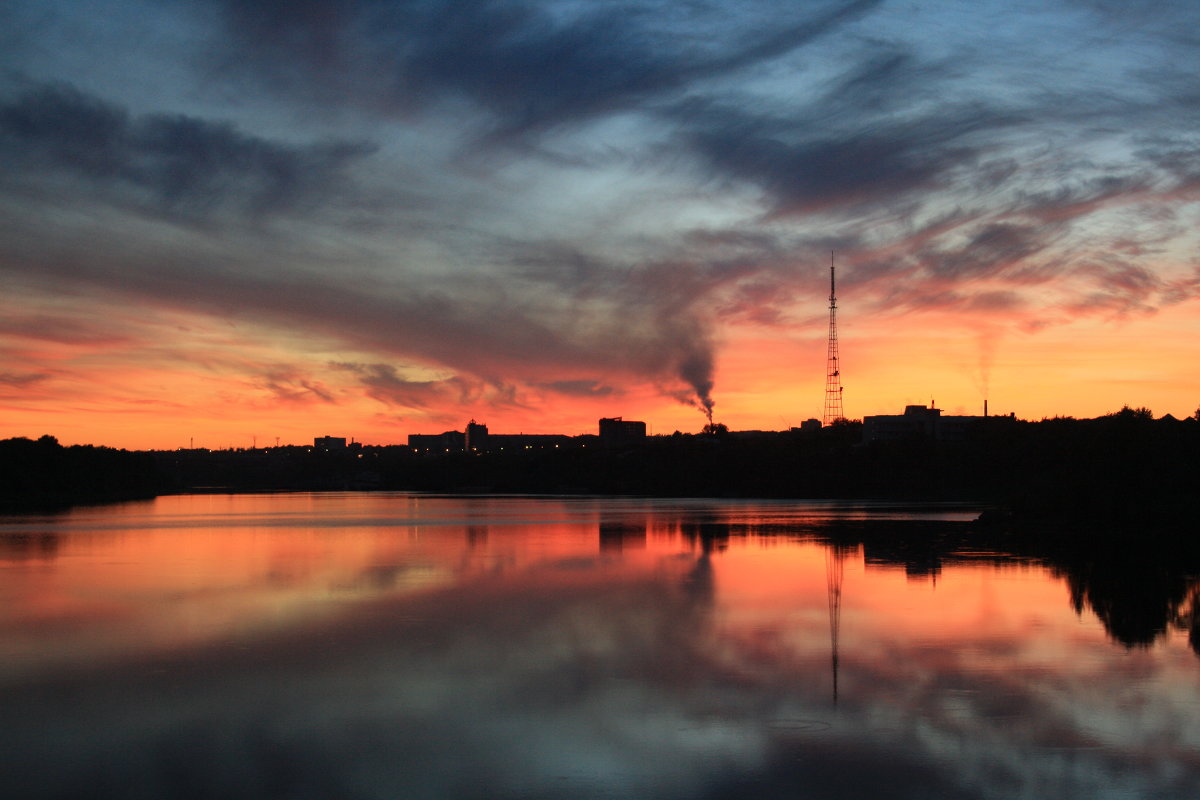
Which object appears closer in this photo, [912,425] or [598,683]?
[598,683]

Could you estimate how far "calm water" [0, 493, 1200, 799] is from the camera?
33.9ft

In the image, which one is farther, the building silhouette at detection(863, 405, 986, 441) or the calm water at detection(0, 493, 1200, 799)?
the building silhouette at detection(863, 405, 986, 441)

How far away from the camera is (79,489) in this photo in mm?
103812

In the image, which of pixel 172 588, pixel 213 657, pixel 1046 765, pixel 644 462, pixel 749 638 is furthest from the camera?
pixel 644 462

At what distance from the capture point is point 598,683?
14.6m

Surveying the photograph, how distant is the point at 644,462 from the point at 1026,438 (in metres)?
53.2

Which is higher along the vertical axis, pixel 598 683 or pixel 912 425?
pixel 912 425

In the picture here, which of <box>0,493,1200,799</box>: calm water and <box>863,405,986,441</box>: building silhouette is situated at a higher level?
<box>863,405,986,441</box>: building silhouette

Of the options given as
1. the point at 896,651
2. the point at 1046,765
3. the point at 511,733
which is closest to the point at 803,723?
the point at 1046,765

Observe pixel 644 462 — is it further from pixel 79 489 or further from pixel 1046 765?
pixel 1046 765

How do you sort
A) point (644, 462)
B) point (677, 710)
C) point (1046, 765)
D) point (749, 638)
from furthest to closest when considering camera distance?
1. point (644, 462)
2. point (749, 638)
3. point (677, 710)
4. point (1046, 765)

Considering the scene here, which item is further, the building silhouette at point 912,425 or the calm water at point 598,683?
the building silhouette at point 912,425

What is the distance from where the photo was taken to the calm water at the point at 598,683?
1034 cm

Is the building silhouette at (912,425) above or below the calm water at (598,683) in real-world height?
above
